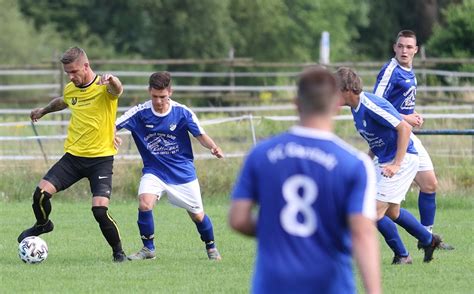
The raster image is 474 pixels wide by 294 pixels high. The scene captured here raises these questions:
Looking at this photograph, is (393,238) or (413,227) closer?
(393,238)

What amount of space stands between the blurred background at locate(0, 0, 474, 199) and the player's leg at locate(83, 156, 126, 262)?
37.0 feet

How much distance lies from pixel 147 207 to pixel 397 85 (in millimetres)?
2690

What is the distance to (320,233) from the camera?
17.5 feet

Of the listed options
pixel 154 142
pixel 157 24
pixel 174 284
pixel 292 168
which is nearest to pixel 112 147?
pixel 154 142

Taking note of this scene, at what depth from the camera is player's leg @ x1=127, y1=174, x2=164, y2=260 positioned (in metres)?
10.9

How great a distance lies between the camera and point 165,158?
36.0ft

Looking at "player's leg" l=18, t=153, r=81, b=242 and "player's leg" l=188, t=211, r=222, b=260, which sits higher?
"player's leg" l=18, t=153, r=81, b=242

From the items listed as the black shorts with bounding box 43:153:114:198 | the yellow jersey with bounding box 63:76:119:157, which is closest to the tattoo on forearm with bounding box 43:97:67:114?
the yellow jersey with bounding box 63:76:119:157

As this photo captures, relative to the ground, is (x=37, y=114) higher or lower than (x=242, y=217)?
lower

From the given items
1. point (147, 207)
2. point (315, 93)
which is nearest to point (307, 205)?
point (315, 93)

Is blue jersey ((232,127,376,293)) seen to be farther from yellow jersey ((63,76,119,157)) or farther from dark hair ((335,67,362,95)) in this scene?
yellow jersey ((63,76,119,157))

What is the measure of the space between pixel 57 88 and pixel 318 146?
21.9 m

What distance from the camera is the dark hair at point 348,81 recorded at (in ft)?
31.4

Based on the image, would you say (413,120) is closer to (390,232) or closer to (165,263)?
(390,232)
